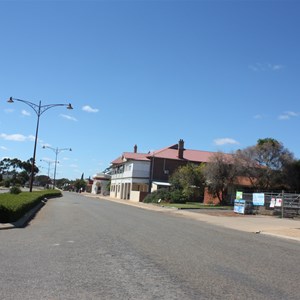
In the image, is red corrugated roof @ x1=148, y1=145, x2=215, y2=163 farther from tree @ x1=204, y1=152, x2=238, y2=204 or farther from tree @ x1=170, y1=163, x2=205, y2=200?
tree @ x1=204, y1=152, x2=238, y2=204

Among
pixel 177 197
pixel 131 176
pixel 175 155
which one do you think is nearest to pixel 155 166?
pixel 175 155

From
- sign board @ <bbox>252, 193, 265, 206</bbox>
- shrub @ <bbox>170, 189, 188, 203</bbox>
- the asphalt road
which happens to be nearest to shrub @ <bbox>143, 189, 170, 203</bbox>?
shrub @ <bbox>170, 189, 188, 203</bbox>

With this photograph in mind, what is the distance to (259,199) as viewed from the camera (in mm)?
37688

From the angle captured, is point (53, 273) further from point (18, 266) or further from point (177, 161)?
point (177, 161)

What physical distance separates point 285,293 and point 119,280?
293cm

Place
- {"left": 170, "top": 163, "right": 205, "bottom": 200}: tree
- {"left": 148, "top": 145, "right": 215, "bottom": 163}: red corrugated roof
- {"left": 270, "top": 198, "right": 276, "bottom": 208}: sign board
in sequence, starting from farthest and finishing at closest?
{"left": 148, "top": 145, "right": 215, "bottom": 163}: red corrugated roof < {"left": 170, "top": 163, "right": 205, "bottom": 200}: tree < {"left": 270, "top": 198, "right": 276, "bottom": 208}: sign board

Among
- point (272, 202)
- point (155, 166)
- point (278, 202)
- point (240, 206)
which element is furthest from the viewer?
point (155, 166)

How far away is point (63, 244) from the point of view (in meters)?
13.3

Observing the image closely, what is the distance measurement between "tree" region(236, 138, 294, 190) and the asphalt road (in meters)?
35.0

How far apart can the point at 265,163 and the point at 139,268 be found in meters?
42.7

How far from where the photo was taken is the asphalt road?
763 cm

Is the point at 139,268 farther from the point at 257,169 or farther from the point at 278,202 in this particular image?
the point at 257,169

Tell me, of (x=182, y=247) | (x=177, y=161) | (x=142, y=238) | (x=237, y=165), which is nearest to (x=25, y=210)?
(x=142, y=238)

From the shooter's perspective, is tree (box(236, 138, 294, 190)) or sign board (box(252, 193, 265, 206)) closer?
sign board (box(252, 193, 265, 206))
